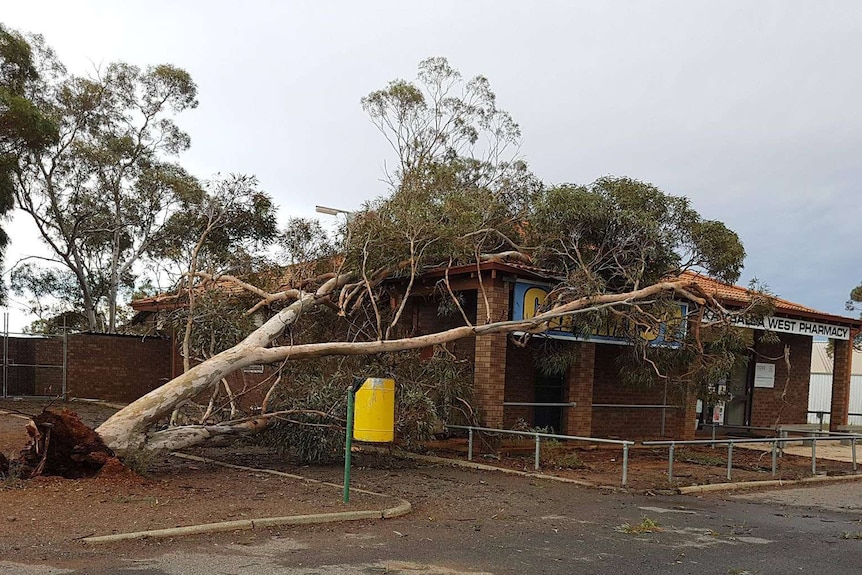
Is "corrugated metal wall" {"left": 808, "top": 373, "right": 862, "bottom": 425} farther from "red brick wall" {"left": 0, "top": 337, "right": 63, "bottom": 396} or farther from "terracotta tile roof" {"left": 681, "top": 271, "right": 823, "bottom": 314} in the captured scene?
"red brick wall" {"left": 0, "top": 337, "right": 63, "bottom": 396}

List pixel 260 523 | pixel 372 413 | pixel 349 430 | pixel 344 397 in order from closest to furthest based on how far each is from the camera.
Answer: pixel 260 523, pixel 349 430, pixel 372 413, pixel 344 397

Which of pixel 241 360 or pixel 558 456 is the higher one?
pixel 241 360

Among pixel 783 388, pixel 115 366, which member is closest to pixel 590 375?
pixel 783 388

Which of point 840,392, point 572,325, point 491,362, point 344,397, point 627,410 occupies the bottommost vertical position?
point 627,410

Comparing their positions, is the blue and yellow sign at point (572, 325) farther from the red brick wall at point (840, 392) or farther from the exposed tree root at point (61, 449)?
the red brick wall at point (840, 392)

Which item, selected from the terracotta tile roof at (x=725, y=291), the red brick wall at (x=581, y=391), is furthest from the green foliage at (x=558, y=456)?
the terracotta tile roof at (x=725, y=291)

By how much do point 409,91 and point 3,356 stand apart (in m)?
16.4

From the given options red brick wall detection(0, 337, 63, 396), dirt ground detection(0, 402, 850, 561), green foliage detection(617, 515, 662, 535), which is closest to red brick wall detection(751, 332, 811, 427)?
dirt ground detection(0, 402, 850, 561)

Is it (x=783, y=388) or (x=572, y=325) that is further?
(x=783, y=388)

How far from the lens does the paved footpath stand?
6859mm

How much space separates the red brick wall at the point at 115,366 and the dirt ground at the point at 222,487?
305 inches

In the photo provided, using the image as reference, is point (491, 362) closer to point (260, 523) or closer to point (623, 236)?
point (623, 236)

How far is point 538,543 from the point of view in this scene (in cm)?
803

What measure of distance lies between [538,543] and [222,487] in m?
4.21
